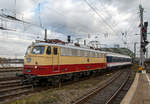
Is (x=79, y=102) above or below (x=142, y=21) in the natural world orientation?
below

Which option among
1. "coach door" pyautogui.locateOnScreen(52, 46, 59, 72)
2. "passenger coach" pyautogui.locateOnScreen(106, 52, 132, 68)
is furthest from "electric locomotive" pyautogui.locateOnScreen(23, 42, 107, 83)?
"passenger coach" pyautogui.locateOnScreen(106, 52, 132, 68)

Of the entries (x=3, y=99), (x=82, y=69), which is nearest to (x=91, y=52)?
(x=82, y=69)

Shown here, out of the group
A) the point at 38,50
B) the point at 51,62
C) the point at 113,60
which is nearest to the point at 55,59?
the point at 51,62

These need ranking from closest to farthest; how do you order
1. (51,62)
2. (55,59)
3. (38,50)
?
(38,50) → (51,62) → (55,59)

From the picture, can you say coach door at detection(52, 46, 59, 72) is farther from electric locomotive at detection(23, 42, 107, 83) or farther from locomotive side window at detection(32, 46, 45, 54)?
locomotive side window at detection(32, 46, 45, 54)

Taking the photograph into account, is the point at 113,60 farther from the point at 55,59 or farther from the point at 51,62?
the point at 51,62

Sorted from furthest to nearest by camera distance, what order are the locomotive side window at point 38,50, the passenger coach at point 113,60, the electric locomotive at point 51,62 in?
the passenger coach at point 113,60
the locomotive side window at point 38,50
the electric locomotive at point 51,62

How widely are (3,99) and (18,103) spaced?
1.71 meters

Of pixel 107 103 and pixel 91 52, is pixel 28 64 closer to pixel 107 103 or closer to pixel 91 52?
pixel 107 103

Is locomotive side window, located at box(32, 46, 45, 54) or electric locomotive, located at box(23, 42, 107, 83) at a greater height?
locomotive side window, located at box(32, 46, 45, 54)

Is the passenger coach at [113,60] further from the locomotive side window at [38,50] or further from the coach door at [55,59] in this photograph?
the locomotive side window at [38,50]

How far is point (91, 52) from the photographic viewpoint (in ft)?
A: 61.7

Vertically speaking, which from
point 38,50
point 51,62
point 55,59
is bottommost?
point 51,62

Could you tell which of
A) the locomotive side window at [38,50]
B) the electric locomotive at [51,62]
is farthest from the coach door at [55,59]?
the locomotive side window at [38,50]
